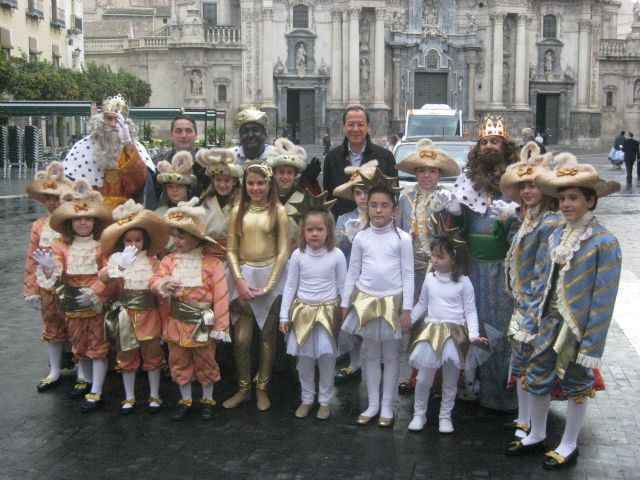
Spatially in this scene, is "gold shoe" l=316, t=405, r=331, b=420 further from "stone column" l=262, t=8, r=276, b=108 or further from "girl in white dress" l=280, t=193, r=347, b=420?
"stone column" l=262, t=8, r=276, b=108

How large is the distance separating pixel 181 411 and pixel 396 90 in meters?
46.2

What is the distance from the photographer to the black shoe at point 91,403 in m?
6.63

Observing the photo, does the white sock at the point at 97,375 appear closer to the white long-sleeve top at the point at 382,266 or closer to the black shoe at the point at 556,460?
the white long-sleeve top at the point at 382,266

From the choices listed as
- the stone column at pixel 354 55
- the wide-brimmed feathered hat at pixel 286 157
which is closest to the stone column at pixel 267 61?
the stone column at pixel 354 55

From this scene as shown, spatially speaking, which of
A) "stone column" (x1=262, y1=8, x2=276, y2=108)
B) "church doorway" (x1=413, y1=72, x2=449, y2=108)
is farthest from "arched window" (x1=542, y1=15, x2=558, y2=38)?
"stone column" (x1=262, y1=8, x2=276, y2=108)

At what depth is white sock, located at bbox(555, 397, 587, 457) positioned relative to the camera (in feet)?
18.1

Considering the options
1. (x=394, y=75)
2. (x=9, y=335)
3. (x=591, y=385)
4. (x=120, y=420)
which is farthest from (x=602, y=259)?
(x=394, y=75)

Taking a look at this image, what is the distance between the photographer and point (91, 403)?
6.67 metres

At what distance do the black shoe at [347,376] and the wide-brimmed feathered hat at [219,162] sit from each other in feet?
6.76

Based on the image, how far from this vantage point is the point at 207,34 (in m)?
51.0

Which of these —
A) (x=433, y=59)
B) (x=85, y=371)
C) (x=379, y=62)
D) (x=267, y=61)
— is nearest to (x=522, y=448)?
(x=85, y=371)

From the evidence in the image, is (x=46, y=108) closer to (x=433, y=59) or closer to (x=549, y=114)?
(x=433, y=59)

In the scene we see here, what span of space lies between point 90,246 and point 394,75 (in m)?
45.7

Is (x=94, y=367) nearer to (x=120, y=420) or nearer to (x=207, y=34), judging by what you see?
(x=120, y=420)
